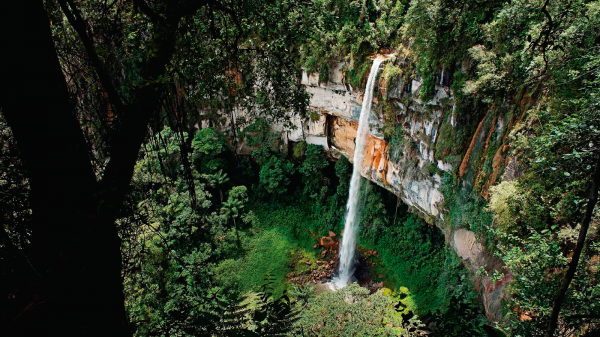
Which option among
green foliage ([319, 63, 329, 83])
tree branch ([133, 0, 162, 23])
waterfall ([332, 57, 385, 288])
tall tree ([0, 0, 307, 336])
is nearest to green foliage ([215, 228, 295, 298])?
waterfall ([332, 57, 385, 288])

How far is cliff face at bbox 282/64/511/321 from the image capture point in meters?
7.79

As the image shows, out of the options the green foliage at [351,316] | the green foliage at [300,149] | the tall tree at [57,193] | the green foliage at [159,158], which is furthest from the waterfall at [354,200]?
the tall tree at [57,193]

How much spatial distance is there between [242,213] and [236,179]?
2258mm

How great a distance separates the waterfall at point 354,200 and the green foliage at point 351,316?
5.35m

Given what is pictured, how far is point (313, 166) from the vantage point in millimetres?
14977

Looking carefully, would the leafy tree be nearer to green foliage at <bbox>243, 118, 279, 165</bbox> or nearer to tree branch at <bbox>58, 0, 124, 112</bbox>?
green foliage at <bbox>243, 118, 279, 165</bbox>

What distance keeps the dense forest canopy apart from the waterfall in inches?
18.3

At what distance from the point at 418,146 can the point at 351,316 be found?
6366 mm

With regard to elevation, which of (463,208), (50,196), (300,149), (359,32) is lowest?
(463,208)

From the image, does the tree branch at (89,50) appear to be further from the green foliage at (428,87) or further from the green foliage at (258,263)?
the green foliage at (258,263)

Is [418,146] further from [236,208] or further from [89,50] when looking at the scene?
[89,50]

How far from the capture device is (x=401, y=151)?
11.7m

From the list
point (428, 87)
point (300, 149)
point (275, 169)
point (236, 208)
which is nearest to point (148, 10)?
point (428, 87)

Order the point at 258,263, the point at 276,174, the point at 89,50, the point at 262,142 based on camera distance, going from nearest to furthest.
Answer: the point at 89,50 < the point at 258,263 < the point at 276,174 < the point at 262,142
